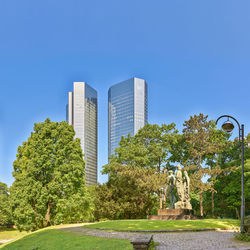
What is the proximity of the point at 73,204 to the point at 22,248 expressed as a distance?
1181cm

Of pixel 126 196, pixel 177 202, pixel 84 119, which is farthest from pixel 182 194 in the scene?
pixel 84 119

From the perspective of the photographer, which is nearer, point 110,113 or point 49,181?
point 49,181

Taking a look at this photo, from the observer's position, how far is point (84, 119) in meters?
151

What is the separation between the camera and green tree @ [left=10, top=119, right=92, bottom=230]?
26.2m

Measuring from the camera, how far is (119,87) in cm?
15000

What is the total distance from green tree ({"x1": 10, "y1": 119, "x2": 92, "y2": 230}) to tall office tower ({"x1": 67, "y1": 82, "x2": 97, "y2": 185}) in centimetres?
11890

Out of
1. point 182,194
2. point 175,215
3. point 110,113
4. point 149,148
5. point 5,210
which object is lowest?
point 5,210

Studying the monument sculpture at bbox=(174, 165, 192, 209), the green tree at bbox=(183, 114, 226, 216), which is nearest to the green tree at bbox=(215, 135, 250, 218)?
the green tree at bbox=(183, 114, 226, 216)

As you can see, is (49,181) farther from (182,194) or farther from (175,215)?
(175,215)

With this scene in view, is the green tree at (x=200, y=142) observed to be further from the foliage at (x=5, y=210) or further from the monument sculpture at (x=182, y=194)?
the foliage at (x=5, y=210)

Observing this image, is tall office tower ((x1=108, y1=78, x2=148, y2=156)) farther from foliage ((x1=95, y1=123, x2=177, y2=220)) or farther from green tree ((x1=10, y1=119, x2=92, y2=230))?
green tree ((x1=10, y1=119, x2=92, y2=230))

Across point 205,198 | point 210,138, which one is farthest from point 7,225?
point 210,138

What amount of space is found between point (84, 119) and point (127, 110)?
25.0 metres

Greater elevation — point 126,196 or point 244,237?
point 244,237
